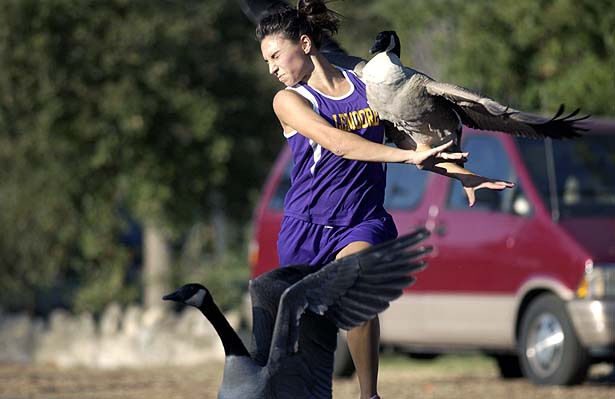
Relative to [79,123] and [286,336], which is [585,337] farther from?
[79,123]

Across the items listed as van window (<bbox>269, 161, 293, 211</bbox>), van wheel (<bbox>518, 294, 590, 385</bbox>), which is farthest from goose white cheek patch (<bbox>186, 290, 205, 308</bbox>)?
van window (<bbox>269, 161, 293, 211</bbox>)

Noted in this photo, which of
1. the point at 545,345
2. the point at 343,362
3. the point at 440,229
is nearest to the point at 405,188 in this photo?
the point at 440,229

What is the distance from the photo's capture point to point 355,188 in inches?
237

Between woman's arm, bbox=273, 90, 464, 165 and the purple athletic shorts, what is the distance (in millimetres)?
482

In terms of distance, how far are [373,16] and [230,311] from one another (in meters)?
3.87

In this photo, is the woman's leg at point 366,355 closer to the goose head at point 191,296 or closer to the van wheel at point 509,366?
the goose head at point 191,296

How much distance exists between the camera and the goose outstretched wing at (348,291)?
4992 mm

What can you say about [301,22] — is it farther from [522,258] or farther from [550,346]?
[550,346]

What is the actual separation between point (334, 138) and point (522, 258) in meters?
5.52

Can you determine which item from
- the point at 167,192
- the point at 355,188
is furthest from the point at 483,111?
the point at 167,192

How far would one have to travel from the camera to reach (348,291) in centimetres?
510

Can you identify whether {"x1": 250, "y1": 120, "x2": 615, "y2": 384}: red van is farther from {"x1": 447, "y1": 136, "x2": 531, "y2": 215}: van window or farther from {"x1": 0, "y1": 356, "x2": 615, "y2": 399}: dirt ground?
{"x1": 0, "y1": 356, "x2": 615, "y2": 399}: dirt ground

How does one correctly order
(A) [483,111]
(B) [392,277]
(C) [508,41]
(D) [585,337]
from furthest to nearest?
(C) [508,41]
(D) [585,337]
(A) [483,111]
(B) [392,277]

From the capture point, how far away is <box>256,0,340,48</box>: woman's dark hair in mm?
5840
